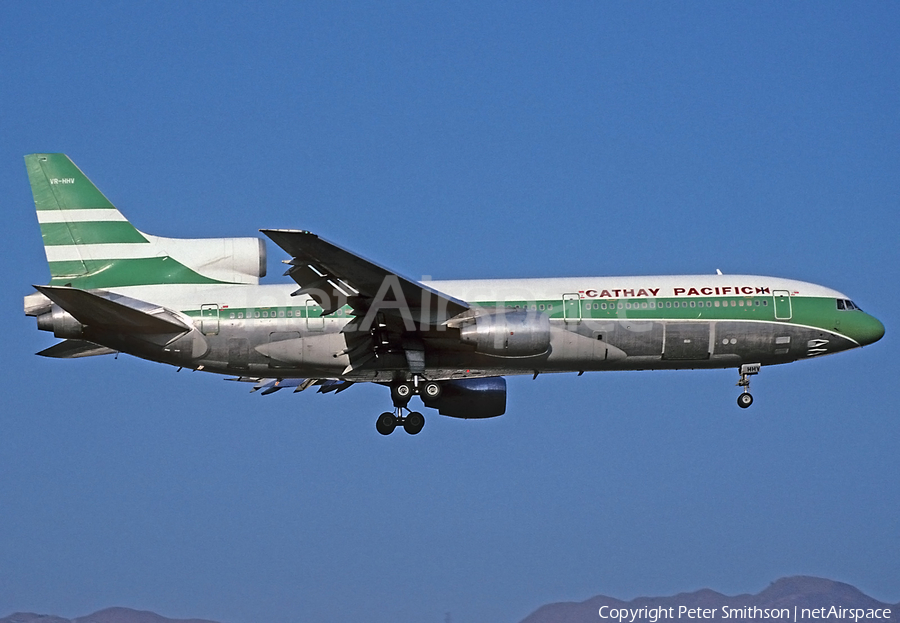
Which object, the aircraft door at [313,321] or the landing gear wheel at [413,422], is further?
the landing gear wheel at [413,422]

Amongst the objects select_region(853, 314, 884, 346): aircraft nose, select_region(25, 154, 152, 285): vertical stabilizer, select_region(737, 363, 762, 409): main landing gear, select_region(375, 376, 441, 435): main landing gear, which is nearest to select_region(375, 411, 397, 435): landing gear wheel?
select_region(375, 376, 441, 435): main landing gear

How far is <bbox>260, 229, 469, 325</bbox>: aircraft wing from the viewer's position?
1214 inches

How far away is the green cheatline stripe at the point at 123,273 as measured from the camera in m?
35.7

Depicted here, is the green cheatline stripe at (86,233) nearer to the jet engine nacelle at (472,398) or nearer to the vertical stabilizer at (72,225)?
the vertical stabilizer at (72,225)

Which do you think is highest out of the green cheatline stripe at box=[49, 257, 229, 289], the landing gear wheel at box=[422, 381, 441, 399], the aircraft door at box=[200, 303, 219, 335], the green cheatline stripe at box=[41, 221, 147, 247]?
the green cheatline stripe at box=[41, 221, 147, 247]

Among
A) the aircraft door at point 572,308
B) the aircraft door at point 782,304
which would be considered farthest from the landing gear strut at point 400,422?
the aircraft door at point 782,304

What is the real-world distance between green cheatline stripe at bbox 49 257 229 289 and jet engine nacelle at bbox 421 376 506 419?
29.9ft

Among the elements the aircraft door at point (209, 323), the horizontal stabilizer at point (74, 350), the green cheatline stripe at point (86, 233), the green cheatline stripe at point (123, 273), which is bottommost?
the horizontal stabilizer at point (74, 350)

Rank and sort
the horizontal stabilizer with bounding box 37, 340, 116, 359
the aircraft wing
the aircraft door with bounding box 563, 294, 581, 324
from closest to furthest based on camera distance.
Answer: the aircraft wing
the aircraft door with bounding box 563, 294, 581, 324
the horizontal stabilizer with bounding box 37, 340, 116, 359

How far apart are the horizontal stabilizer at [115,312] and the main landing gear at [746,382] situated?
1794cm

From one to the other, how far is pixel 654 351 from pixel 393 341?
324 inches

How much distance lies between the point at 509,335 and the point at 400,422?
5.59 meters

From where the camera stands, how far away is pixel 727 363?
122ft

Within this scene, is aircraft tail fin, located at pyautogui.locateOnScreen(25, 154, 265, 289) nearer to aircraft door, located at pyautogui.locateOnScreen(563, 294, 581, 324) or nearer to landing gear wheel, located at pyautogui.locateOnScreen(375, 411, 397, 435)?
landing gear wheel, located at pyautogui.locateOnScreen(375, 411, 397, 435)
